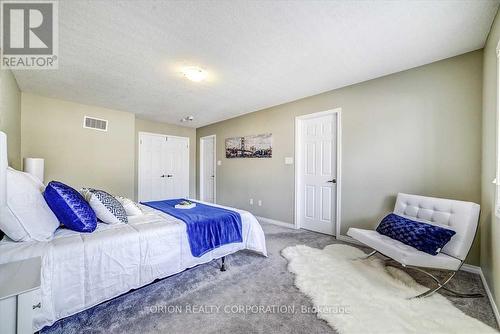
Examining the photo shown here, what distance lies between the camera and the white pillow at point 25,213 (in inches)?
53.4

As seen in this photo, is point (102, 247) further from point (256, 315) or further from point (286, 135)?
point (286, 135)

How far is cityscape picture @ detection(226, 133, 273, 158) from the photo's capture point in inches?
168

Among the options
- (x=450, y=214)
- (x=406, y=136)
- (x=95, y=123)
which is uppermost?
(x=95, y=123)

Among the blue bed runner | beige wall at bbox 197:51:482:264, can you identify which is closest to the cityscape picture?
beige wall at bbox 197:51:482:264

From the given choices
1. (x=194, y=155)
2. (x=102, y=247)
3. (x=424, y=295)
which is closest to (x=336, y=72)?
(x=424, y=295)

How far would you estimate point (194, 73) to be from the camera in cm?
258

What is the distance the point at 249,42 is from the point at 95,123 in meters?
3.67

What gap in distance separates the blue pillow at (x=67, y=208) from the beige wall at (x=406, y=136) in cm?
307

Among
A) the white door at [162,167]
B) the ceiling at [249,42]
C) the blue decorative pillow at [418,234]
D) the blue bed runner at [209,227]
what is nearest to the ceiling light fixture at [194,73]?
the ceiling at [249,42]

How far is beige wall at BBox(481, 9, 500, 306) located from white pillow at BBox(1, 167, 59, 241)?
133 inches

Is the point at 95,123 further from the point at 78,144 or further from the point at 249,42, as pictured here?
the point at 249,42

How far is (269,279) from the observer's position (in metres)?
2.04

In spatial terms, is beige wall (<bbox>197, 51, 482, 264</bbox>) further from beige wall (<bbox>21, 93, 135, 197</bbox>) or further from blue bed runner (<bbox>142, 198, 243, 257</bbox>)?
beige wall (<bbox>21, 93, 135, 197</bbox>)

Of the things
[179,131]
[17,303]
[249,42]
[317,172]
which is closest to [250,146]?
[317,172]
